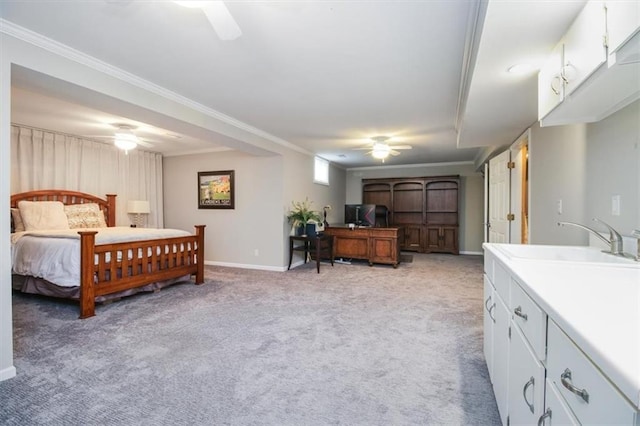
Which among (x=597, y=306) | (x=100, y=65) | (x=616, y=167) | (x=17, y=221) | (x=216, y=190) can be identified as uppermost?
(x=100, y=65)

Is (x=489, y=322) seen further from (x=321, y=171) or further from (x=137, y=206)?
(x=137, y=206)

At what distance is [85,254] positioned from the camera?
3.14m

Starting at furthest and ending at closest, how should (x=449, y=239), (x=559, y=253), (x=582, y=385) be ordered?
(x=449, y=239) → (x=559, y=253) → (x=582, y=385)

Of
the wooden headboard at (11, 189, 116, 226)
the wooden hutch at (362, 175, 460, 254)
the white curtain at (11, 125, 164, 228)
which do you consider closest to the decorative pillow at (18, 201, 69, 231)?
the wooden headboard at (11, 189, 116, 226)

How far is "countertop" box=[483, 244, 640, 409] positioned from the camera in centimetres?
55

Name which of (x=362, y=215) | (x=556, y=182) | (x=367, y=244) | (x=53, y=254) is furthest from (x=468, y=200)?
(x=53, y=254)

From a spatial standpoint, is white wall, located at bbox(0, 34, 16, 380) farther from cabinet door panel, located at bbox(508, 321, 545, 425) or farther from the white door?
the white door

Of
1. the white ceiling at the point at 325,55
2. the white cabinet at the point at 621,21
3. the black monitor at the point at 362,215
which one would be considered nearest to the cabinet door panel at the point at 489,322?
the white cabinet at the point at 621,21

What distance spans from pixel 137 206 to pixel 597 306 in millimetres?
6323

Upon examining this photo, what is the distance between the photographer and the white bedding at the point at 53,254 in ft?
10.6

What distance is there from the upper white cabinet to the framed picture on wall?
4991 millimetres

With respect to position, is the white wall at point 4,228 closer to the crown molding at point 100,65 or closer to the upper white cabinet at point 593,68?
the crown molding at point 100,65

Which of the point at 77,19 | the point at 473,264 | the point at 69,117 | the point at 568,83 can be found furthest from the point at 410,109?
the point at 69,117

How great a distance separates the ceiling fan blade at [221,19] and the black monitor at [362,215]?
197 inches
